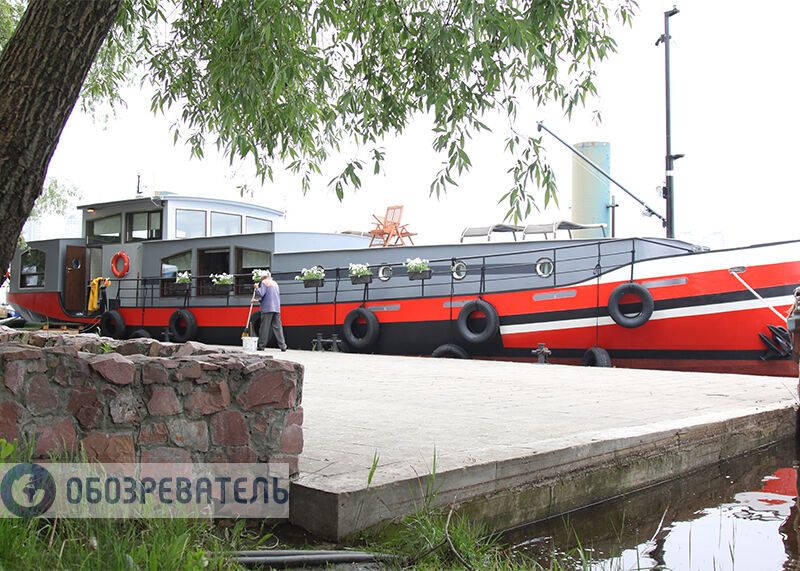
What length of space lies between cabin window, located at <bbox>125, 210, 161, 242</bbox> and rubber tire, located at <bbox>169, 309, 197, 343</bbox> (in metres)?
2.17

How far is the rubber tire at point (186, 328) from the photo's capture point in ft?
51.6

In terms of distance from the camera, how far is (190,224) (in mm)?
16938

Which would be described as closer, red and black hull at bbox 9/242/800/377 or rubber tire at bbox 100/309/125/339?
red and black hull at bbox 9/242/800/377

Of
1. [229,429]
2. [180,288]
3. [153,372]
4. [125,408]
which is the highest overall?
[180,288]

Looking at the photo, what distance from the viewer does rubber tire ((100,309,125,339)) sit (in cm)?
1678

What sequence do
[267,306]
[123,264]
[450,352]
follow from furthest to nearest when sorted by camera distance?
[123,264]
[450,352]
[267,306]

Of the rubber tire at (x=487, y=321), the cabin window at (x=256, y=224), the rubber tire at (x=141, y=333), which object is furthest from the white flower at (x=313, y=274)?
the rubber tire at (x=141, y=333)

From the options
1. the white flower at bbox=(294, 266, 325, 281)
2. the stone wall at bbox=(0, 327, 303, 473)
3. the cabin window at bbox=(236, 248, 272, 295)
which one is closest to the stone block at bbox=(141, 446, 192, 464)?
the stone wall at bbox=(0, 327, 303, 473)

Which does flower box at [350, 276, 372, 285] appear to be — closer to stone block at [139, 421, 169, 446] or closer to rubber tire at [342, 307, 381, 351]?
rubber tire at [342, 307, 381, 351]

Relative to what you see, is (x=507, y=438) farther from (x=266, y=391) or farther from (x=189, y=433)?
(x=189, y=433)

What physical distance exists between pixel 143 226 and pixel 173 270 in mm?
1724

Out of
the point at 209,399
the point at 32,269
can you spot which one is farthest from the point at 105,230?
the point at 209,399

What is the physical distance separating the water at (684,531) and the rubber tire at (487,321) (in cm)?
727

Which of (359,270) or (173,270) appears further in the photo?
(173,270)
